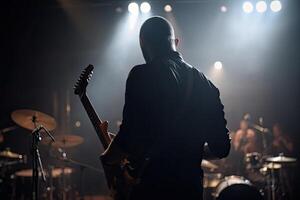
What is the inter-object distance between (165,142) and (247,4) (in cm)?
735

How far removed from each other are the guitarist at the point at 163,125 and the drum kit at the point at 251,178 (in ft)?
12.2

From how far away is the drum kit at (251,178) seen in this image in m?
5.73

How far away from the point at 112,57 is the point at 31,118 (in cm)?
401

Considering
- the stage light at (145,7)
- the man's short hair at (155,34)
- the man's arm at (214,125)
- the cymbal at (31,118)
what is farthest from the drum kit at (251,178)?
the man's short hair at (155,34)

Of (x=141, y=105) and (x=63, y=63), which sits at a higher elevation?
(x=63, y=63)

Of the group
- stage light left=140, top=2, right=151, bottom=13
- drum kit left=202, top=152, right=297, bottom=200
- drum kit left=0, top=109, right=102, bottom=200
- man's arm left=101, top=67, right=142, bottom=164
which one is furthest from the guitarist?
stage light left=140, top=2, right=151, bottom=13

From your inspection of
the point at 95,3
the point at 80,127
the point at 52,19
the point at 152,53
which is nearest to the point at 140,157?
the point at 152,53

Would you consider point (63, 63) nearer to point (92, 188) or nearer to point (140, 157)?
point (92, 188)

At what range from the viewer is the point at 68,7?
8.86 metres

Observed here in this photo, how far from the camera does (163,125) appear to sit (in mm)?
1995

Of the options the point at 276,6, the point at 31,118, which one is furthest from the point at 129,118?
the point at 276,6

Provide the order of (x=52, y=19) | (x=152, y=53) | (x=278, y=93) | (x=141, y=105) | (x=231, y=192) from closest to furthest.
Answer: (x=141, y=105), (x=152, y=53), (x=231, y=192), (x=52, y=19), (x=278, y=93)

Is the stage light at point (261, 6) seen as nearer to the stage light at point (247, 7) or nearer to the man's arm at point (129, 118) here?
the stage light at point (247, 7)

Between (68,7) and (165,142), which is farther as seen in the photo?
(68,7)
